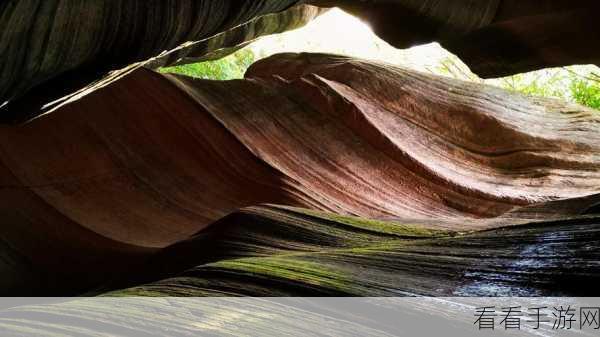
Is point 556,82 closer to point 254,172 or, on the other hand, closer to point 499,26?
point 499,26

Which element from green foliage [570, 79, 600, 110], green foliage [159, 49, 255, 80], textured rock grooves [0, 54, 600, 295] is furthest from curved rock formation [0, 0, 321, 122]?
green foliage [570, 79, 600, 110]

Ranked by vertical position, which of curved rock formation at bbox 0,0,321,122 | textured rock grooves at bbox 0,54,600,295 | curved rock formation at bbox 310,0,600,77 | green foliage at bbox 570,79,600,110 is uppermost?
green foliage at bbox 570,79,600,110

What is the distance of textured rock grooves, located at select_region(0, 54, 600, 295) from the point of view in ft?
8.42

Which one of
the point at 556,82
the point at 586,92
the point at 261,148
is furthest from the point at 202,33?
the point at 556,82

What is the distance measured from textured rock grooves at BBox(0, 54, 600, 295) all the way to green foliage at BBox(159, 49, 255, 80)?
416 centimetres

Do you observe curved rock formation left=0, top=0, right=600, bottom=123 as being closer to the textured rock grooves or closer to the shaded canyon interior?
the shaded canyon interior

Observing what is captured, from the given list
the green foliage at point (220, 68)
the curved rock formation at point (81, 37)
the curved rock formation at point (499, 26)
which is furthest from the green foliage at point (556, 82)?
the curved rock formation at point (81, 37)

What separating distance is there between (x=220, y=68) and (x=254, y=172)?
5.16m

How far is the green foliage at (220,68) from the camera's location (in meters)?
7.88

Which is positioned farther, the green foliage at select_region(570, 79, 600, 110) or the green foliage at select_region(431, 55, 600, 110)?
the green foliage at select_region(431, 55, 600, 110)

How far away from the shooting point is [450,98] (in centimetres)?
397

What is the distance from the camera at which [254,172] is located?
3.11 metres

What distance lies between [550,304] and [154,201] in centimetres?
224

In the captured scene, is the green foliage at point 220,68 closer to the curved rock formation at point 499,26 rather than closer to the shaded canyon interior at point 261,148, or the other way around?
the shaded canyon interior at point 261,148
